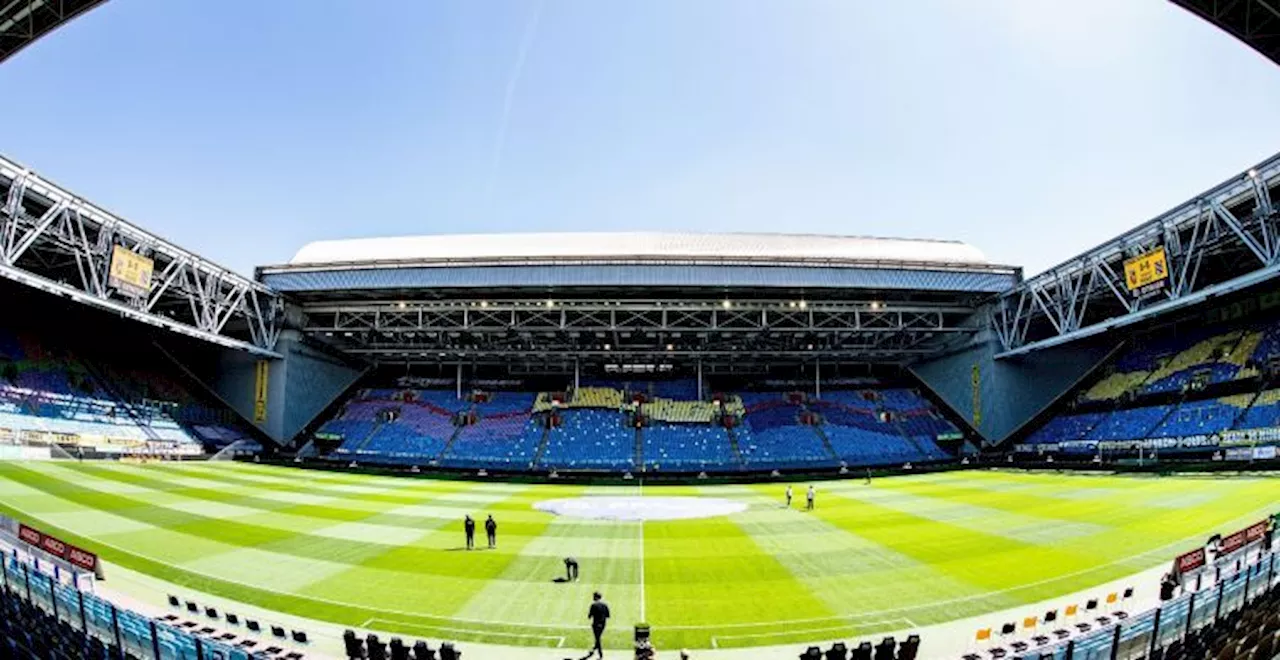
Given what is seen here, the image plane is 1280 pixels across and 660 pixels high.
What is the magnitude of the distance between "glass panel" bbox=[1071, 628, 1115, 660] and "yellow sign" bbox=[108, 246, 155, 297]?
156ft

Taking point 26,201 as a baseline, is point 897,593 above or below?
below

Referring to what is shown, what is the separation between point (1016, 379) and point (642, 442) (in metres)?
33.1

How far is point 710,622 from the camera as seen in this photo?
14016mm

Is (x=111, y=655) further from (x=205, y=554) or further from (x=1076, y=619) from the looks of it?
(x=1076, y=619)

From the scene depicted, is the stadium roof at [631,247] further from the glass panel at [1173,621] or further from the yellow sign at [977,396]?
the glass panel at [1173,621]

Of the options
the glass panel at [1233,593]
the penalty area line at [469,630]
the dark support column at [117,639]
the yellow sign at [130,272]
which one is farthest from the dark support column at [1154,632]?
the yellow sign at [130,272]

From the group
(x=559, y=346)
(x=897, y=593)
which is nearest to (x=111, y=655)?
(x=897, y=593)

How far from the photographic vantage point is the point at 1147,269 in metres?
34.1

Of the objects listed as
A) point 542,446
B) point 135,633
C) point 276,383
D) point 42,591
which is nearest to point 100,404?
point 276,383

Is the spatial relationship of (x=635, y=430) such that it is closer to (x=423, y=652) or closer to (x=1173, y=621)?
(x=423, y=652)

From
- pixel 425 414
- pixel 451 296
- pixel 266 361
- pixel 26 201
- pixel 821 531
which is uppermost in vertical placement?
pixel 26 201

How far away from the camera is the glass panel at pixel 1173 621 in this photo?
9.80m

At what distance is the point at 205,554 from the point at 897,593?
21427 mm

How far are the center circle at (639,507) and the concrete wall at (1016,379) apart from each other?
3007 cm
